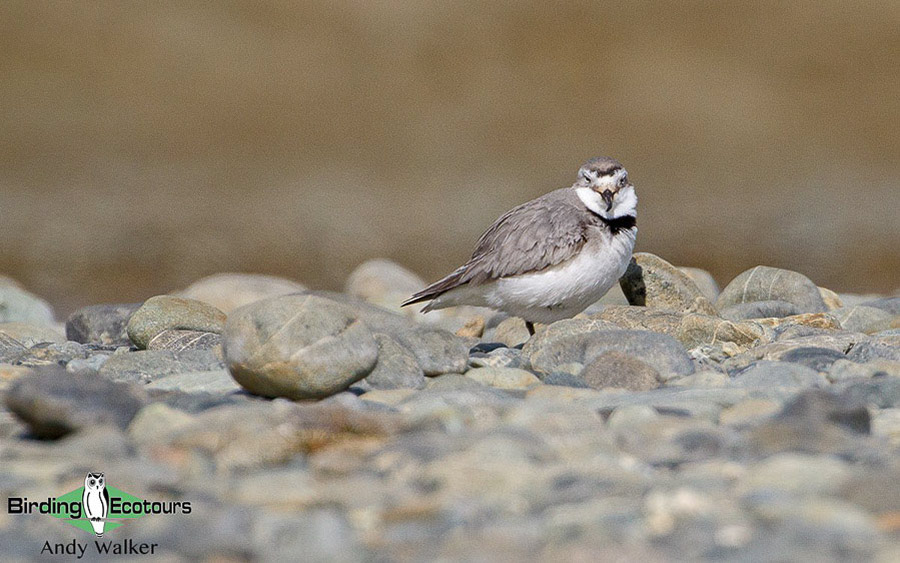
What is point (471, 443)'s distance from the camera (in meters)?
3.41

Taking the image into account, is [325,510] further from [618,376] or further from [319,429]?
[618,376]

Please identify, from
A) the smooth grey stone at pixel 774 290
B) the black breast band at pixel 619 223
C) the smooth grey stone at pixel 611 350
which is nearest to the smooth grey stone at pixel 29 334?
the smooth grey stone at pixel 611 350

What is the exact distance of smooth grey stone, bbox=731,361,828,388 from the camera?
15.7ft

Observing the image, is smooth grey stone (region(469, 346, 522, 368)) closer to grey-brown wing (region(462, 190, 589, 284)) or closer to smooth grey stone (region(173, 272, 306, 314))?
grey-brown wing (region(462, 190, 589, 284))

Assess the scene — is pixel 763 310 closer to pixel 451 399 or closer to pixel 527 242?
pixel 527 242

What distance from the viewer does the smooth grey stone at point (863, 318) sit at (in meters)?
7.14

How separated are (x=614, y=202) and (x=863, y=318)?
194 cm

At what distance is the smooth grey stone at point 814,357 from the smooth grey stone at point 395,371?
6.25 feet

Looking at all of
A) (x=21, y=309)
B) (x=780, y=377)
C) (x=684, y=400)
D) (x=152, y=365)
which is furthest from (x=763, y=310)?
(x=21, y=309)

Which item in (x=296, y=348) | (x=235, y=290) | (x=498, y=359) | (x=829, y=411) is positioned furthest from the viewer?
(x=235, y=290)

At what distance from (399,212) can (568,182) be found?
234cm

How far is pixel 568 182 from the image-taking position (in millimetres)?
14445

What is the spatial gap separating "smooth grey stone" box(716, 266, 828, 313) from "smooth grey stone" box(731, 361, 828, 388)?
2611 millimetres

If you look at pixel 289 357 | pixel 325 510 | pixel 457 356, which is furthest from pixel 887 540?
pixel 457 356
